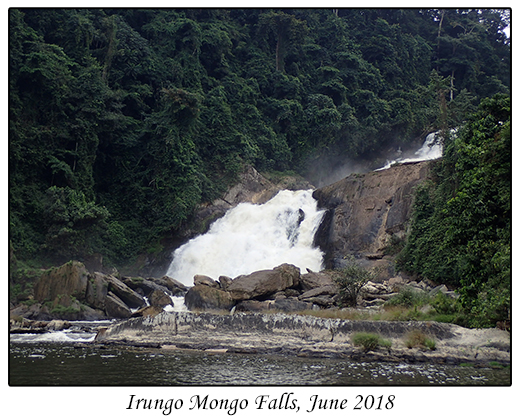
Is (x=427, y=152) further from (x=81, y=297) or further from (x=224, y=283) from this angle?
(x=81, y=297)

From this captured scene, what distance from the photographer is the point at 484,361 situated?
13.0m

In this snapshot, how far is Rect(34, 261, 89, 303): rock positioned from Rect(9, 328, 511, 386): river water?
1185 centimetres

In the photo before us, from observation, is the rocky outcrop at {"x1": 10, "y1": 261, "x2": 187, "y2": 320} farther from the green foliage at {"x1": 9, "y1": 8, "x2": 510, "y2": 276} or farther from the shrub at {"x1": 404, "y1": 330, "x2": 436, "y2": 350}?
the shrub at {"x1": 404, "y1": 330, "x2": 436, "y2": 350}

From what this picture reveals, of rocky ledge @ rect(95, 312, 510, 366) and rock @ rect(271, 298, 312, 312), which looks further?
rock @ rect(271, 298, 312, 312)

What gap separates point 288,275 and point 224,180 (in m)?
20.7

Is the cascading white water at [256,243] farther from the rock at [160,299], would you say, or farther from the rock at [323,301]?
the rock at [323,301]

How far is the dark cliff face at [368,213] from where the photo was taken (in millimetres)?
30922

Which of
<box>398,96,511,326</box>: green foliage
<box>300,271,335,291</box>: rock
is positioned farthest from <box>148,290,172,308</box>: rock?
<box>398,96,511,326</box>: green foliage

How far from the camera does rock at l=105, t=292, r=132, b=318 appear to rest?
83.2 ft

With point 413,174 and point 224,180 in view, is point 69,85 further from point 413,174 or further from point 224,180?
point 413,174

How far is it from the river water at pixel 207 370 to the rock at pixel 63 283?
11.8 meters

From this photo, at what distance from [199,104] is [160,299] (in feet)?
68.6

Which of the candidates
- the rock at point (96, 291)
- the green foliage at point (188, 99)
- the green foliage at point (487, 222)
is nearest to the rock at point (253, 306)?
the rock at point (96, 291)

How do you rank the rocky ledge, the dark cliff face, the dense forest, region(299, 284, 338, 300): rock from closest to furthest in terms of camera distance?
1. the rocky ledge
2. region(299, 284, 338, 300): rock
3. the dark cliff face
4. the dense forest
